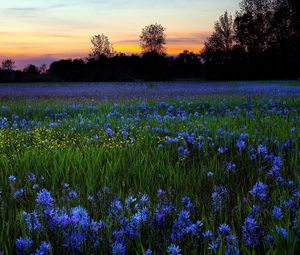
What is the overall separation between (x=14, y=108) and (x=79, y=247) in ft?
29.1

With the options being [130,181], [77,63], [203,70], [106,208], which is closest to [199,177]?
[130,181]

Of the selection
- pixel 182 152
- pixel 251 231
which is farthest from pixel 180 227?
pixel 182 152

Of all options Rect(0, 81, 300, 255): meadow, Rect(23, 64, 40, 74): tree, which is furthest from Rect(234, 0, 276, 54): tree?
Rect(0, 81, 300, 255): meadow

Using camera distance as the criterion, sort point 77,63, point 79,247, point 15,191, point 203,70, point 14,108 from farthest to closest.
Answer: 1. point 77,63
2. point 203,70
3. point 14,108
4. point 15,191
5. point 79,247

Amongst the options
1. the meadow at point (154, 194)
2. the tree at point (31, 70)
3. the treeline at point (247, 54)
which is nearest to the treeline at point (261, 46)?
the treeline at point (247, 54)

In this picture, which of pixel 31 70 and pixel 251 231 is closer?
pixel 251 231

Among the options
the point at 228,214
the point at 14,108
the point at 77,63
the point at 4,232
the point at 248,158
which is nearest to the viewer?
the point at 4,232

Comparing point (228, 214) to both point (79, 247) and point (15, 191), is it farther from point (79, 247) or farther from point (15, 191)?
point (15, 191)

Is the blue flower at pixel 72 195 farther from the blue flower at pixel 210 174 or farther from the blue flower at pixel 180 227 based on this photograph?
the blue flower at pixel 210 174

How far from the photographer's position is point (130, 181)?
3.72 metres

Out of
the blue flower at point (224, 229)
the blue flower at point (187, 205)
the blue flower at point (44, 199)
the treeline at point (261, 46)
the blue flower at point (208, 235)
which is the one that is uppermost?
the treeline at point (261, 46)

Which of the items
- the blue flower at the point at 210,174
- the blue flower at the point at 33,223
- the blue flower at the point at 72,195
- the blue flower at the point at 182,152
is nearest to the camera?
the blue flower at the point at 33,223

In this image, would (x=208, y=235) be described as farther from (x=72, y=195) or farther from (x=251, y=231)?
(x=72, y=195)

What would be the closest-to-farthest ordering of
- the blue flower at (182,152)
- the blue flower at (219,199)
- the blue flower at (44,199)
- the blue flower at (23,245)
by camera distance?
the blue flower at (23,245)
the blue flower at (44,199)
the blue flower at (219,199)
the blue flower at (182,152)
